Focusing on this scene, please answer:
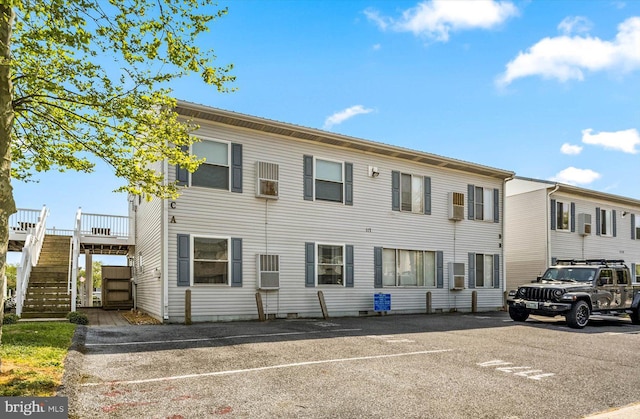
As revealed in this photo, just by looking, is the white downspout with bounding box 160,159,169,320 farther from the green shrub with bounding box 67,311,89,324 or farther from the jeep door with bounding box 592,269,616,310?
the jeep door with bounding box 592,269,616,310

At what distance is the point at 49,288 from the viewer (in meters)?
14.4

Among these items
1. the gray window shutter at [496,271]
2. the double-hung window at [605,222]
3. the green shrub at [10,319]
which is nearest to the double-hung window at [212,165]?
the green shrub at [10,319]

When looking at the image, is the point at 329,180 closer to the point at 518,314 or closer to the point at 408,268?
the point at 408,268

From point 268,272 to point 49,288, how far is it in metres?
6.77

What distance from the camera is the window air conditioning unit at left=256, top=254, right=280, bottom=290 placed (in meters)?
14.1

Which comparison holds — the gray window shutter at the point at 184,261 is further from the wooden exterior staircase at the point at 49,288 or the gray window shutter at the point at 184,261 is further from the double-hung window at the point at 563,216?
the double-hung window at the point at 563,216

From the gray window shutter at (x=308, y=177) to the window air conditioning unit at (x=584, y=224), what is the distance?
16160 millimetres

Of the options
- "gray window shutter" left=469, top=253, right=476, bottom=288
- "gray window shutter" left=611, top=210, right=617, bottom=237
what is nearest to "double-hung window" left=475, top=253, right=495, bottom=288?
"gray window shutter" left=469, top=253, right=476, bottom=288

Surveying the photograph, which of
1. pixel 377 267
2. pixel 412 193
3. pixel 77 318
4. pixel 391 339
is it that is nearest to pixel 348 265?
pixel 377 267

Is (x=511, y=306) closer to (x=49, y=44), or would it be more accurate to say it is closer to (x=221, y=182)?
(x=221, y=182)

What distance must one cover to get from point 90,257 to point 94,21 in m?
18.6

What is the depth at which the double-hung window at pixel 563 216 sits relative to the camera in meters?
23.3

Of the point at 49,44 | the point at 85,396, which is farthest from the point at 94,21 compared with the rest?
the point at 85,396

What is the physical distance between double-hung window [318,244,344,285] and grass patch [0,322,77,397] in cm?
792
